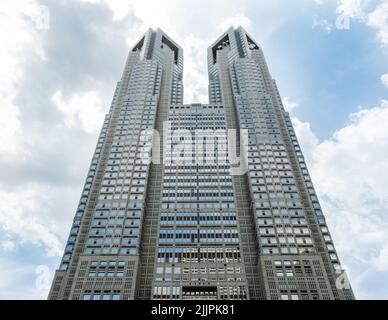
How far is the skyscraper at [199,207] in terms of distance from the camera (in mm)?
82625

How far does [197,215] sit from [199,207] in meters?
3.44

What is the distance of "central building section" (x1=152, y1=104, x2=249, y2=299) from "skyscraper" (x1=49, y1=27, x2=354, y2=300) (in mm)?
351

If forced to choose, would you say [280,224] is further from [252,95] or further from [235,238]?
[252,95]

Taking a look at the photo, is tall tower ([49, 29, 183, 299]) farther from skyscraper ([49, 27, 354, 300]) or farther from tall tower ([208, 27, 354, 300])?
tall tower ([208, 27, 354, 300])

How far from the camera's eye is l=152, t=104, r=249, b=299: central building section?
85000mm

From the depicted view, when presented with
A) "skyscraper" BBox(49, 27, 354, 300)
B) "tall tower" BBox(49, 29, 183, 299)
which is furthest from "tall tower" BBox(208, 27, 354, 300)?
"tall tower" BBox(49, 29, 183, 299)

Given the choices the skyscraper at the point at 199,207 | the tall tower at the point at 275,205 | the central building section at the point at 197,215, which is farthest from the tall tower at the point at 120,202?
the tall tower at the point at 275,205

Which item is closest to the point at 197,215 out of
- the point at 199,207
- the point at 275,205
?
the point at 199,207

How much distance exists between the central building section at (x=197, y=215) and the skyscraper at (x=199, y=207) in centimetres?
35

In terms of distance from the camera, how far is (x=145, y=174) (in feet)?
359

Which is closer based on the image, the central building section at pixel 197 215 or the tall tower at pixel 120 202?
the tall tower at pixel 120 202

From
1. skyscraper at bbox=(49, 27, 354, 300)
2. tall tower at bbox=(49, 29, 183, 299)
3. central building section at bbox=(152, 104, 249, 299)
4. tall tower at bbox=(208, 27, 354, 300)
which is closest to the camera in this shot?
tall tower at bbox=(208, 27, 354, 300)

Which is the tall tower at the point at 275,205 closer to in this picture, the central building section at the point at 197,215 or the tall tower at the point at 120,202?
the central building section at the point at 197,215
